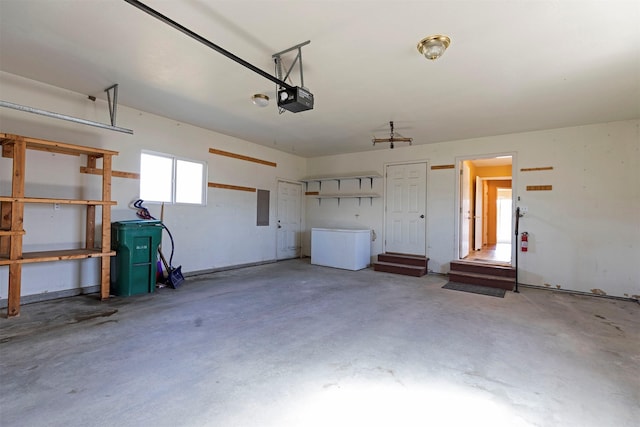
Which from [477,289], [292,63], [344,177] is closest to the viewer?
[292,63]

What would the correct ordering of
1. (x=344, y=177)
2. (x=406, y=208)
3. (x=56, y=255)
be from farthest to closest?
(x=344, y=177) → (x=406, y=208) → (x=56, y=255)

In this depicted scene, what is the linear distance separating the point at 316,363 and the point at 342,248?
14.2 ft

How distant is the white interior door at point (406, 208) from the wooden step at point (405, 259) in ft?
0.69

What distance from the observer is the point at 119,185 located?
15.0 ft

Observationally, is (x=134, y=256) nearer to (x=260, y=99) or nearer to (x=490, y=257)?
(x=260, y=99)

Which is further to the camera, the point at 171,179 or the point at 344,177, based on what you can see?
the point at 344,177

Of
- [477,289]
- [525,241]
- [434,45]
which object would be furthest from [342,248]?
[434,45]

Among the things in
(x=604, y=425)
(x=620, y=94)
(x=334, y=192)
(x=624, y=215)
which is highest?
(x=620, y=94)

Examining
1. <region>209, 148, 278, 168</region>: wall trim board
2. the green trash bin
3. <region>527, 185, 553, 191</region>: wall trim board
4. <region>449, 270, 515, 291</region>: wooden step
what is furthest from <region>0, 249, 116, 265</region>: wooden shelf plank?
<region>527, 185, 553, 191</region>: wall trim board

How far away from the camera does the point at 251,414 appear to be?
70.1 inches

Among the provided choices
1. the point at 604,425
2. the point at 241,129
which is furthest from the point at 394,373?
the point at 241,129

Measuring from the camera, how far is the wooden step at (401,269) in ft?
19.7

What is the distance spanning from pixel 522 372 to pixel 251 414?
2.11m

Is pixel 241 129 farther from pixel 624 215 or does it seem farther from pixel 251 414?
pixel 624 215
